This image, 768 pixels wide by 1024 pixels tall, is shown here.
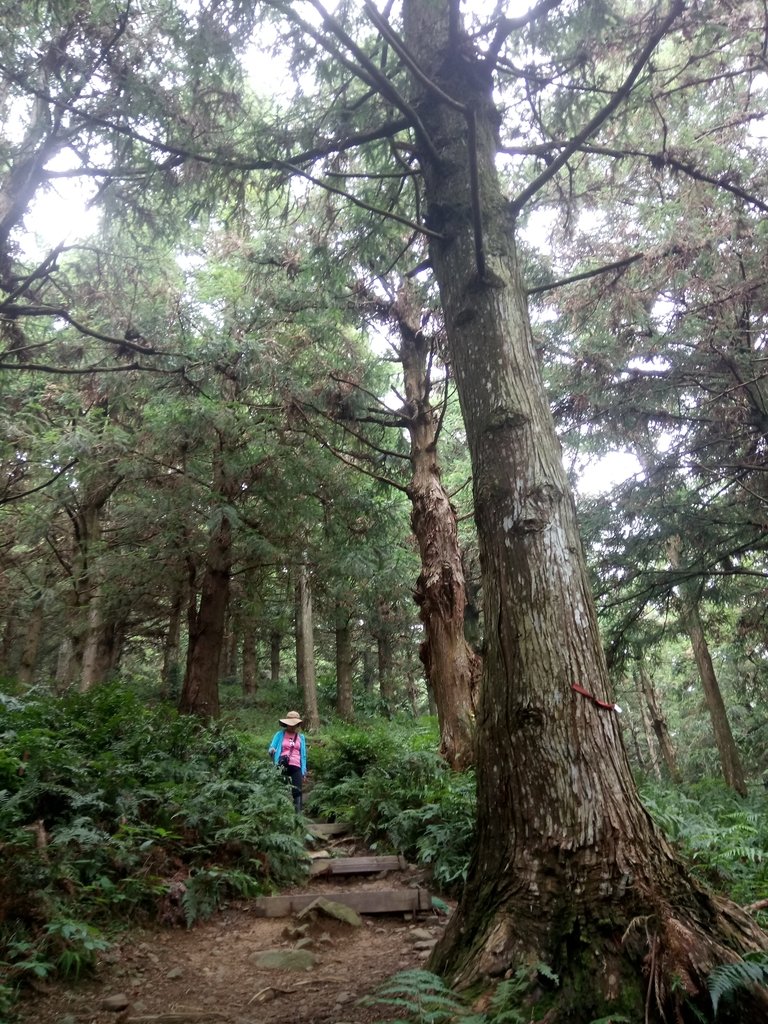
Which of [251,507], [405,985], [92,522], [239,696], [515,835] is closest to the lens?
[405,985]

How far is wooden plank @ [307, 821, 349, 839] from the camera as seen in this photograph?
7270 millimetres

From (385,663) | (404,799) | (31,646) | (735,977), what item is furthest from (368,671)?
(735,977)

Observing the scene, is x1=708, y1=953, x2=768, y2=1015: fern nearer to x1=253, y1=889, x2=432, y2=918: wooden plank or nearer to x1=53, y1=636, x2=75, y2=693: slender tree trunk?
x1=253, y1=889, x2=432, y2=918: wooden plank

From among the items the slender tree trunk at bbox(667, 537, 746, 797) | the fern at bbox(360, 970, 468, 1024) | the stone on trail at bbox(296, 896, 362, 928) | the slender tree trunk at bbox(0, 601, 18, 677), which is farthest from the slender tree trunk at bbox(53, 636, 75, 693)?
the fern at bbox(360, 970, 468, 1024)

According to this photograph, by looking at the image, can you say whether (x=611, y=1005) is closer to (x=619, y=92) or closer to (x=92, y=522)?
(x=619, y=92)

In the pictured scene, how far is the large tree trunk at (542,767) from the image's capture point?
104 inches

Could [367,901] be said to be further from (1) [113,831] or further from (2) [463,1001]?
(2) [463,1001]

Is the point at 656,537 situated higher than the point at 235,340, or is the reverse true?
the point at 235,340

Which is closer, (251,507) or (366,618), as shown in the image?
(251,507)

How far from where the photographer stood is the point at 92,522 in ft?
45.5

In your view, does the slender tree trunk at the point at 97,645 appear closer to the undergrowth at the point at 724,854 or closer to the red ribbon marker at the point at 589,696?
the undergrowth at the point at 724,854

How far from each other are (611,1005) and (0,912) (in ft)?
10.6

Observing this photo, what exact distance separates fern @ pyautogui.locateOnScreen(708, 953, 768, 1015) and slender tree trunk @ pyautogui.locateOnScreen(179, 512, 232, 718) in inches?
394

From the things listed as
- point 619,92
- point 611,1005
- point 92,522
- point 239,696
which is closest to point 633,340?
point 619,92
